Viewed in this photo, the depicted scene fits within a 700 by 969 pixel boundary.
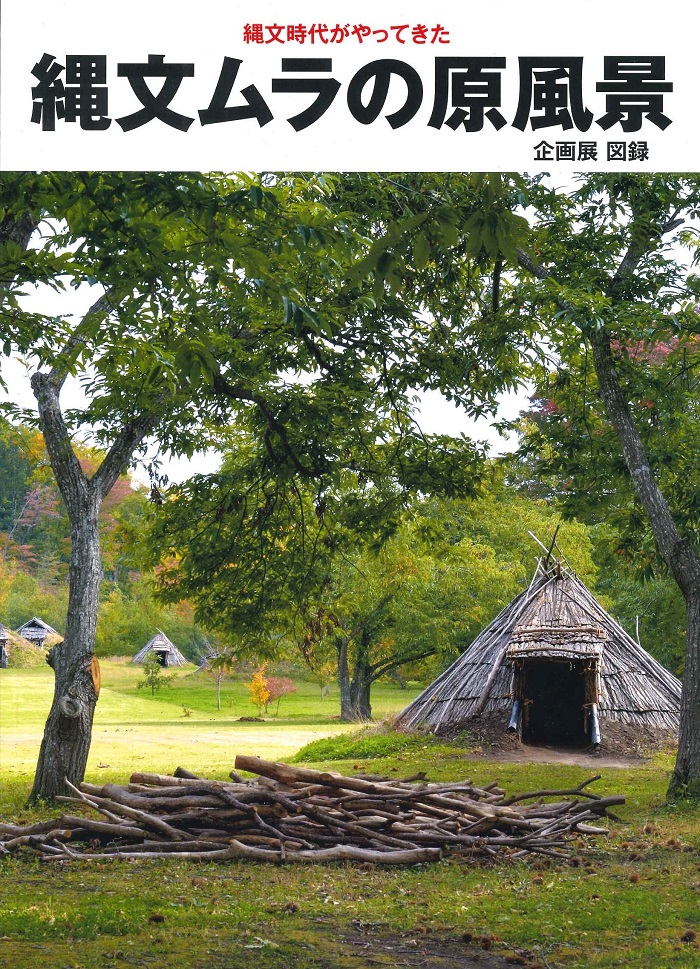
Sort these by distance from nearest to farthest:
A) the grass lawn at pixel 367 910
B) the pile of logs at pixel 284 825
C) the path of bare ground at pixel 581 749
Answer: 1. the grass lawn at pixel 367 910
2. the pile of logs at pixel 284 825
3. the path of bare ground at pixel 581 749

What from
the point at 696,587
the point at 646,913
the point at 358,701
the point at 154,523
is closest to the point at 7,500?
the point at 358,701

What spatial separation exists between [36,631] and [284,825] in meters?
46.3

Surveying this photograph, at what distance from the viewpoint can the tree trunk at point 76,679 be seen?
464 inches

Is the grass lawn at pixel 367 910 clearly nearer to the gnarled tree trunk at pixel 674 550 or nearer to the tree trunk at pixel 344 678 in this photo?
the gnarled tree trunk at pixel 674 550

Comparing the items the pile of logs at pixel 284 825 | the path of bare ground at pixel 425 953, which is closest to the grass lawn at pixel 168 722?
the pile of logs at pixel 284 825

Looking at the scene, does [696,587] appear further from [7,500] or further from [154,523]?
[7,500]

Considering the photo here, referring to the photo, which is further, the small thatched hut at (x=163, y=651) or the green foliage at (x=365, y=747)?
the small thatched hut at (x=163, y=651)

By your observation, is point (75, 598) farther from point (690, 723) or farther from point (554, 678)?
point (554, 678)

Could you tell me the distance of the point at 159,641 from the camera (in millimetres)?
51531

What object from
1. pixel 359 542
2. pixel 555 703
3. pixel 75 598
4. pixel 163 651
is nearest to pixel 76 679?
pixel 75 598

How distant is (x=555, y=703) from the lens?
19.1m

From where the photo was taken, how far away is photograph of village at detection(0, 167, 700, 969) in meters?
5.48

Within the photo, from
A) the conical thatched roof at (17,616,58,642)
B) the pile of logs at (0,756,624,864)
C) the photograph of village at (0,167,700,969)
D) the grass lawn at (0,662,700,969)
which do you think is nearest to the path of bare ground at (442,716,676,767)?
the photograph of village at (0,167,700,969)

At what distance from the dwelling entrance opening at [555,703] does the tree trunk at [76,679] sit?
9.05 meters
